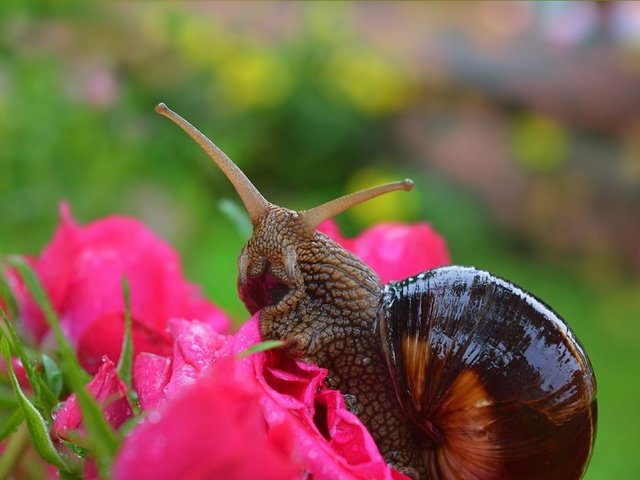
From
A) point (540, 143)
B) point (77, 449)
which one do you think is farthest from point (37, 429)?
point (540, 143)

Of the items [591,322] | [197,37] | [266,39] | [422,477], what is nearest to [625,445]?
[591,322]

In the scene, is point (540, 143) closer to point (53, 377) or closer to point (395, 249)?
point (395, 249)

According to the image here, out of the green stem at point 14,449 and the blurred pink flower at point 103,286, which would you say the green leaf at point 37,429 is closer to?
the green stem at point 14,449

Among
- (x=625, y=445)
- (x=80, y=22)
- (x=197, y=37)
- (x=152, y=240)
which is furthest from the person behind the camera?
(x=197, y=37)

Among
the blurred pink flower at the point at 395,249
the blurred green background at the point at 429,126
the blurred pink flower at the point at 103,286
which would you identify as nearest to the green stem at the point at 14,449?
the blurred pink flower at the point at 103,286

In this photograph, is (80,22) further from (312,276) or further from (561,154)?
(312,276)

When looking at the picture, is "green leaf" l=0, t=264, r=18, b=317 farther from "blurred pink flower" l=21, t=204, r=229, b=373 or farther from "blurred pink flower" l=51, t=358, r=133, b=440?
"blurred pink flower" l=51, t=358, r=133, b=440

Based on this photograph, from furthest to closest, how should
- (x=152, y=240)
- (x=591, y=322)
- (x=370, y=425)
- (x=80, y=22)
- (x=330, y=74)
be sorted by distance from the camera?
(x=330, y=74) < (x=591, y=322) < (x=80, y=22) < (x=152, y=240) < (x=370, y=425)
